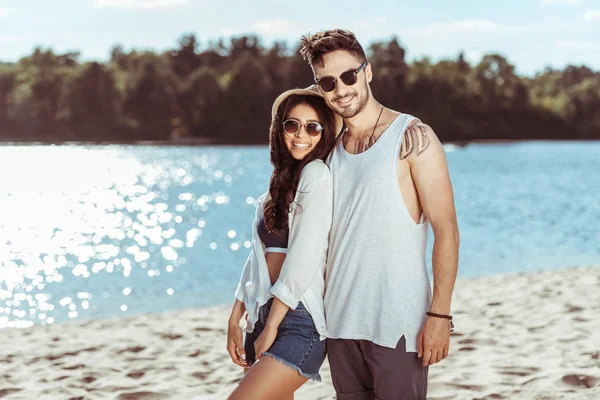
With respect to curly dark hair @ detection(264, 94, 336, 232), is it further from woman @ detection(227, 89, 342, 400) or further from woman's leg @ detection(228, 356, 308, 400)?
woman's leg @ detection(228, 356, 308, 400)

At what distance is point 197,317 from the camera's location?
9.43 meters

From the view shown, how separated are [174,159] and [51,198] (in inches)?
1191

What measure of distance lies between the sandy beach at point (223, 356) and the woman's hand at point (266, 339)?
8.07 ft

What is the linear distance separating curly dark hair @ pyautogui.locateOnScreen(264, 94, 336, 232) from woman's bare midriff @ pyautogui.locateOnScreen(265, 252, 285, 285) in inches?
4.5

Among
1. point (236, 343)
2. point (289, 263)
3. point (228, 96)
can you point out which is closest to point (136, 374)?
point (236, 343)

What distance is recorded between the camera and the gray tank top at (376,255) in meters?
2.97

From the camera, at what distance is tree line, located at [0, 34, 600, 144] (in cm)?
8119

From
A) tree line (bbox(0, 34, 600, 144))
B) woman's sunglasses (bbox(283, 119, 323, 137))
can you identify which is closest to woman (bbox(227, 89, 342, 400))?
woman's sunglasses (bbox(283, 119, 323, 137))

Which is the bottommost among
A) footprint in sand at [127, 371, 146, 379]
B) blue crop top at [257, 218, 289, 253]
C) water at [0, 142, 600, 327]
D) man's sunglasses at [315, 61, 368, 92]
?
water at [0, 142, 600, 327]

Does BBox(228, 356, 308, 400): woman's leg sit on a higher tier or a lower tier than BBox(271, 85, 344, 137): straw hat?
lower

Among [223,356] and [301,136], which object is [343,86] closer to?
[301,136]

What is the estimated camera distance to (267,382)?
9.48 ft

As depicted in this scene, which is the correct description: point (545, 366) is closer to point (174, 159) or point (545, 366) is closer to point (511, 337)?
point (511, 337)

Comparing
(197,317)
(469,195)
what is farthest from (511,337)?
(469,195)
